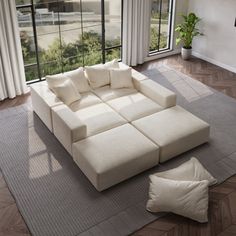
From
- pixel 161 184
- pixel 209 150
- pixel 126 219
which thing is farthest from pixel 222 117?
pixel 126 219

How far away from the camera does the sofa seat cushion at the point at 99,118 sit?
4.93 meters

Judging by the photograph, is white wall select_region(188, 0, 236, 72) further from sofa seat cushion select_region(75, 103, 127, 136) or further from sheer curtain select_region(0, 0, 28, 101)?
sheer curtain select_region(0, 0, 28, 101)

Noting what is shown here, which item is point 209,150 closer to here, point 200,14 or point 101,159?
point 101,159

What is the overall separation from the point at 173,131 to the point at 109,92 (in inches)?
53.5

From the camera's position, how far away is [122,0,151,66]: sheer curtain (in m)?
7.02

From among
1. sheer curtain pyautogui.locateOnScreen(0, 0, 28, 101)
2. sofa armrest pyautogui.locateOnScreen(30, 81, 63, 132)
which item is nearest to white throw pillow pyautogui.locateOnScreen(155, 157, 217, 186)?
sofa armrest pyautogui.locateOnScreen(30, 81, 63, 132)

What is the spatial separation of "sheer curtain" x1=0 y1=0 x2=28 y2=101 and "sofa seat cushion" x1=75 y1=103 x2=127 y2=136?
5.55 feet

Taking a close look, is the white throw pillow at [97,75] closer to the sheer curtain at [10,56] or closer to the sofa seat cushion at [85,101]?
the sofa seat cushion at [85,101]

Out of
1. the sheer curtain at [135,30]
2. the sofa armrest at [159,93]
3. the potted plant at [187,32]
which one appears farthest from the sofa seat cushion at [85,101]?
the potted plant at [187,32]

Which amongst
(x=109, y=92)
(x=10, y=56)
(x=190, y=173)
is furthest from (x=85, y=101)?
(x=190, y=173)

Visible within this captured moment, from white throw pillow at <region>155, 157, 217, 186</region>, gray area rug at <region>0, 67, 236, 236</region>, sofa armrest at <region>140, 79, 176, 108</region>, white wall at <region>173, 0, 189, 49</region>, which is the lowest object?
gray area rug at <region>0, 67, 236, 236</region>

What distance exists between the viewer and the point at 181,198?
395 centimetres

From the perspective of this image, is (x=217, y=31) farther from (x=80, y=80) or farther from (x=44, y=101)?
(x=44, y=101)

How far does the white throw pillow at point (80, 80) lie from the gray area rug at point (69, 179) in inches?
32.1
